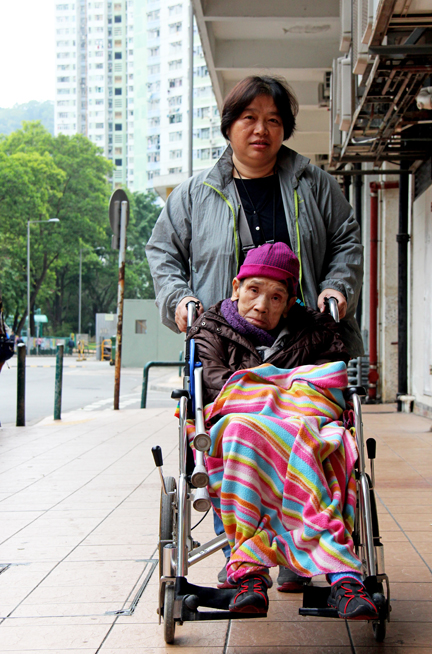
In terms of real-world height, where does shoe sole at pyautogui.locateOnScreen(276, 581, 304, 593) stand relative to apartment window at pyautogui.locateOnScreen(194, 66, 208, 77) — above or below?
below

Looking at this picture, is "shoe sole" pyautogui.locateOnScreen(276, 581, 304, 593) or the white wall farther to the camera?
the white wall

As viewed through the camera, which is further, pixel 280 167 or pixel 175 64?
pixel 175 64

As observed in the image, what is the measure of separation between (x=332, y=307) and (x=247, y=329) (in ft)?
1.43

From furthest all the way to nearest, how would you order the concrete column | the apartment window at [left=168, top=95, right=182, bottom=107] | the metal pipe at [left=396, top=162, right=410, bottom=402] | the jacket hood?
the apartment window at [left=168, top=95, right=182, bottom=107]
the concrete column
the metal pipe at [left=396, top=162, right=410, bottom=402]
the jacket hood

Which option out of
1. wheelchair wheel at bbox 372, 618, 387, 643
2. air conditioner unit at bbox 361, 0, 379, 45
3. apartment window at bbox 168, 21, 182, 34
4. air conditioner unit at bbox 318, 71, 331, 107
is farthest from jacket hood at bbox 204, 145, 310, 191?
apartment window at bbox 168, 21, 182, 34

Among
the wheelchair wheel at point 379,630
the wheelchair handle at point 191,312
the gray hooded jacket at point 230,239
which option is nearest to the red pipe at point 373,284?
the gray hooded jacket at point 230,239

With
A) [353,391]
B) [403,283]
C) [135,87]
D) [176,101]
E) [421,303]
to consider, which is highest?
[135,87]

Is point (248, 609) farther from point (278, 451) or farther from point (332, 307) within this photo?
point (332, 307)

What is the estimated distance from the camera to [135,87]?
114875 millimetres

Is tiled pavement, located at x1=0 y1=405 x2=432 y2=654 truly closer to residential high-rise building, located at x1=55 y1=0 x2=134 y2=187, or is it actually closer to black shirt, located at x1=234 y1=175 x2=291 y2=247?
black shirt, located at x1=234 y1=175 x2=291 y2=247

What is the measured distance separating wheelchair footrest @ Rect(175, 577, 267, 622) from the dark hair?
2.07 meters

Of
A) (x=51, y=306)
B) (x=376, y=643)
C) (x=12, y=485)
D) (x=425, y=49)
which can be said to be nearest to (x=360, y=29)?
(x=425, y=49)

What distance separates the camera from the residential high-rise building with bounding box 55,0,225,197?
98875mm

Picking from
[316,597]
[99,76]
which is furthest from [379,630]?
[99,76]
